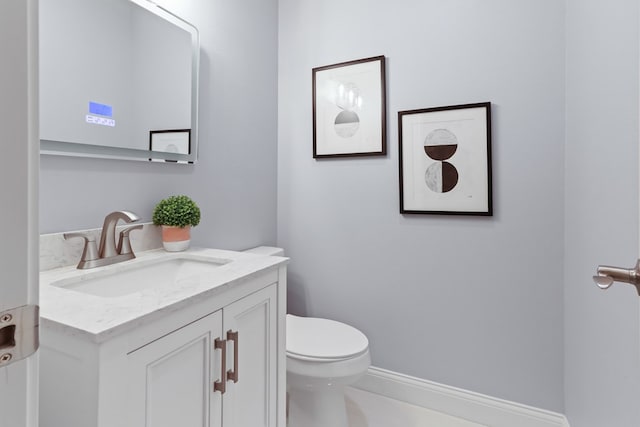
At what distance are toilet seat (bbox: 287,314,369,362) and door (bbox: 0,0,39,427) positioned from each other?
1.11 m

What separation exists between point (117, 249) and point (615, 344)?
4.85 ft

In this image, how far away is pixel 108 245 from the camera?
114 centimetres

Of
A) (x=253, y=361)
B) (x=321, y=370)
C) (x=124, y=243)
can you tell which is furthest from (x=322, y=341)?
(x=124, y=243)

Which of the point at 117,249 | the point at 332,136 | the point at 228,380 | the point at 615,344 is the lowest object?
the point at 228,380

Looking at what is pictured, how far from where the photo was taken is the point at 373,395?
1.85 m

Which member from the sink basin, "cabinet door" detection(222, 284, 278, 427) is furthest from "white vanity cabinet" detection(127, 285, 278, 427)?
the sink basin

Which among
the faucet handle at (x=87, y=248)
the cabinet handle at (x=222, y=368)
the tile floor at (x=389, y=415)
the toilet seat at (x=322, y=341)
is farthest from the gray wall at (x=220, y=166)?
the tile floor at (x=389, y=415)

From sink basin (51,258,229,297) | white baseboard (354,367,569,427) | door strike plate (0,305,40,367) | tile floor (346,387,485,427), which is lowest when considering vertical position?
tile floor (346,387,485,427)

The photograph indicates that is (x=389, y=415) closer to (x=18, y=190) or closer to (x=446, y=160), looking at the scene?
(x=446, y=160)

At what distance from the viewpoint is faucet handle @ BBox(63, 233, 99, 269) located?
42.3 inches

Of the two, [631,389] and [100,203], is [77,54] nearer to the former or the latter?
[100,203]

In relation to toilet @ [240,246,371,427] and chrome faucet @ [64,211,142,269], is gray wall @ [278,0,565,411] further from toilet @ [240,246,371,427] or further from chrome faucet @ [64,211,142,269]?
chrome faucet @ [64,211,142,269]

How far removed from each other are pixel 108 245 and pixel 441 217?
1.43 m

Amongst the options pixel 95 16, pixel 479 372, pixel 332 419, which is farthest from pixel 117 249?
pixel 479 372
